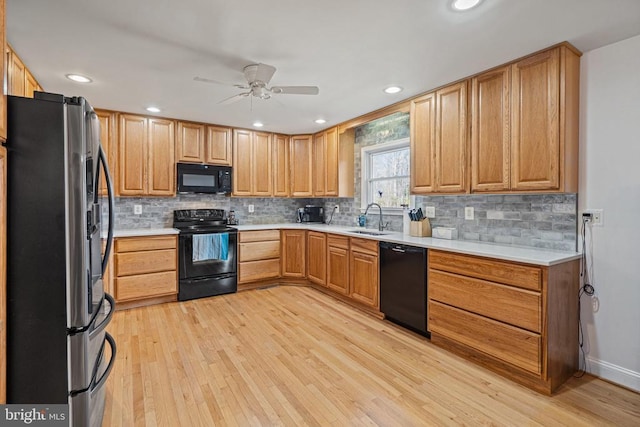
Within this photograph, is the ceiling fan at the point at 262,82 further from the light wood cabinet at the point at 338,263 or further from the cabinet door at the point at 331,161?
the cabinet door at the point at 331,161

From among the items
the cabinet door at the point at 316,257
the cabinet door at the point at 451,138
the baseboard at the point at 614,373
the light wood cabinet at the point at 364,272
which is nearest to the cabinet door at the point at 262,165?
the cabinet door at the point at 316,257

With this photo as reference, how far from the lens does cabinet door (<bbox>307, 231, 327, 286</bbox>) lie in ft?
14.0

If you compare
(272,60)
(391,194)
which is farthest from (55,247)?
(391,194)

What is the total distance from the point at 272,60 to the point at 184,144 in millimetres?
2343

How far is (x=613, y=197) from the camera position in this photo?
2.20m

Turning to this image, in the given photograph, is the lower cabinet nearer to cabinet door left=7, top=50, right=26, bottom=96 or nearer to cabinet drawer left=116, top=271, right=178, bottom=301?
cabinet drawer left=116, top=271, right=178, bottom=301

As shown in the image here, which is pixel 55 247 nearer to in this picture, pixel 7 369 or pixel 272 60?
pixel 7 369

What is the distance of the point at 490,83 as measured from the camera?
260 cm

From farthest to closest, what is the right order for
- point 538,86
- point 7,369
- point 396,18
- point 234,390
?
point 538,86 → point 234,390 → point 396,18 → point 7,369

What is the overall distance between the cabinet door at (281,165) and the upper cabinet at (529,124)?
3.03 m

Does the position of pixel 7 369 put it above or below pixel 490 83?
below

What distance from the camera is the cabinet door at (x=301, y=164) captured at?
5.07 meters

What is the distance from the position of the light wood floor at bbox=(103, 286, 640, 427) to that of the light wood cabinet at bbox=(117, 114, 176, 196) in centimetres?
167

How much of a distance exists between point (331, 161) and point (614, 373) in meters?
3.64
